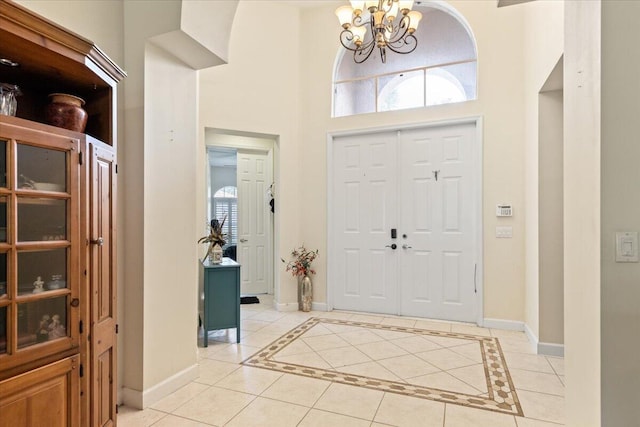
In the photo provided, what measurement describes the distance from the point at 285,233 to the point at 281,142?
131cm

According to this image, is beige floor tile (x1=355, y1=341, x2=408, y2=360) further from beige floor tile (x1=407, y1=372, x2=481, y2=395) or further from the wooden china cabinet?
the wooden china cabinet

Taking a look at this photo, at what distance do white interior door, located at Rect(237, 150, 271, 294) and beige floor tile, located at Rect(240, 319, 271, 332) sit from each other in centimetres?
161

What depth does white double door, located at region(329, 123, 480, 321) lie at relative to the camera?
14.5ft

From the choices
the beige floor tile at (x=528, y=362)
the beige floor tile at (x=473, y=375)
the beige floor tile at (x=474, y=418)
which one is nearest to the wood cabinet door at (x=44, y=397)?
the beige floor tile at (x=474, y=418)

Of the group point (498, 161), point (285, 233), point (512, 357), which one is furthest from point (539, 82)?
point (285, 233)

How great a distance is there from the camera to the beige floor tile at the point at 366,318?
4543mm

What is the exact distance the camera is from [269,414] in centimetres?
240

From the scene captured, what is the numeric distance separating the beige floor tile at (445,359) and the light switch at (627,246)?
205 cm

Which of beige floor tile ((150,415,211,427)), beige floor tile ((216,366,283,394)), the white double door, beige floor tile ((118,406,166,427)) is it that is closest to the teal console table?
beige floor tile ((216,366,283,394))

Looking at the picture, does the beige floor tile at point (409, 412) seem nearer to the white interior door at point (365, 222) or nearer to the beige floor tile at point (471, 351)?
the beige floor tile at point (471, 351)

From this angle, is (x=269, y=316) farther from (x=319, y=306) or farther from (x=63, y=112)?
(x=63, y=112)

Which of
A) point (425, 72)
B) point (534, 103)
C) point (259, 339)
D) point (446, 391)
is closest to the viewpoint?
point (446, 391)

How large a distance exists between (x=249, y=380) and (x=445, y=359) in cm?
183

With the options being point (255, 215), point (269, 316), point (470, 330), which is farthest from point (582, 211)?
point (255, 215)
